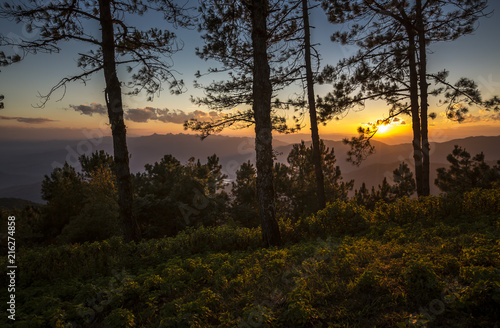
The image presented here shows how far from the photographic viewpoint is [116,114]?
782cm

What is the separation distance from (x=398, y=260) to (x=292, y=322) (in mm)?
2428

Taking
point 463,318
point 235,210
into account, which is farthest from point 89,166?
point 463,318

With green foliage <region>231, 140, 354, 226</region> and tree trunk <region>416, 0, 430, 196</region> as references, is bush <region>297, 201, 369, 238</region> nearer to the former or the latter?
tree trunk <region>416, 0, 430, 196</region>

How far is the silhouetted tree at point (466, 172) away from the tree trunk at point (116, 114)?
18.0 meters

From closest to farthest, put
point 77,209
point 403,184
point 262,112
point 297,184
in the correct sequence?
point 262,112 < point 77,209 < point 403,184 < point 297,184

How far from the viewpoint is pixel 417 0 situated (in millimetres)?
10750

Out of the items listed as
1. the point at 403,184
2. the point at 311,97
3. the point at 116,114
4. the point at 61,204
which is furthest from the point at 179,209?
the point at 403,184

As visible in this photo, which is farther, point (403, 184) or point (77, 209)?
point (403, 184)

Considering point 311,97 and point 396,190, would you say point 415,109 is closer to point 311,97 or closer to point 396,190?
point 311,97

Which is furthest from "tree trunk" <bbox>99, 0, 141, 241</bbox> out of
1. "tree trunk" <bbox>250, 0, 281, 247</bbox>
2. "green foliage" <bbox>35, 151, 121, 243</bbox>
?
"green foliage" <bbox>35, 151, 121, 243</bbox>

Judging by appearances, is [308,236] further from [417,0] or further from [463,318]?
[417,0]

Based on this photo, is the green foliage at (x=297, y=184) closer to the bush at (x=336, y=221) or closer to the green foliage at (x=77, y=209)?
the green foliage at (x=77, y=209)

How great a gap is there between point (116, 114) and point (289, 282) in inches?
273

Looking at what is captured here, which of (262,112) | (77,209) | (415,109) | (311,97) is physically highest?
(311,97)
